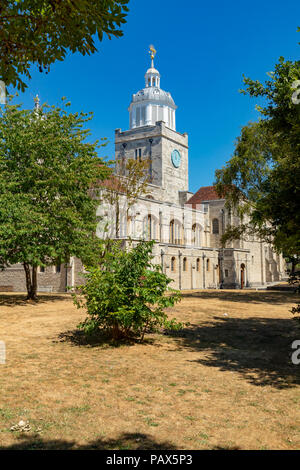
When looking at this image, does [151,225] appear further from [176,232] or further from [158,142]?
[158,142]

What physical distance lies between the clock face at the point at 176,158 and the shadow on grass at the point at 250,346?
48.3 metres

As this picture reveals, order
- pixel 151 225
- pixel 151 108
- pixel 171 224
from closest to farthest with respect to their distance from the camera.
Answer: pixel 151 225 < pixel 171 224 < pixel 151 108

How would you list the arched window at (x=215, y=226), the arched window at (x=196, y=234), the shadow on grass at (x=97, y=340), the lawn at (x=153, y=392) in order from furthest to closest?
the arched window at (x=215, y=226), the arched window at (x=196, y=234), the shadow on grass at (x=97, y=340), the lawn at (x=153, y=392)

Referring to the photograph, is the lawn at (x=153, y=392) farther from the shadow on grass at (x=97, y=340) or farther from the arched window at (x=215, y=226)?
the arched window at (x=215, y=226)

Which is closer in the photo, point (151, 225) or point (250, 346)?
point (250, 346)

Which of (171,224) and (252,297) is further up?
(171,224)

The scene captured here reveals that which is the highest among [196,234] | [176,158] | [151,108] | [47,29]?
[151,108]

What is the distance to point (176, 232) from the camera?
45.9 meters

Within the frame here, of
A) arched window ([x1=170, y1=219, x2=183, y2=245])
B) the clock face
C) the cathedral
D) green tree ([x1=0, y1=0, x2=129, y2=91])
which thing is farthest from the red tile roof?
green tree ([x1=0, y1=0, x2=129, y2=91])

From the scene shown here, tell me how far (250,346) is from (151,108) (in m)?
60.6

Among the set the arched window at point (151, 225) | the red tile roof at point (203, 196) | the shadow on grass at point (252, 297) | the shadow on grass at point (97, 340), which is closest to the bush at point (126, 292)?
the shadow on grass at point (97, 340)

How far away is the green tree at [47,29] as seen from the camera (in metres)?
4.22

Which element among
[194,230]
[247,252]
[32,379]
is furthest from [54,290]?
[32,379]

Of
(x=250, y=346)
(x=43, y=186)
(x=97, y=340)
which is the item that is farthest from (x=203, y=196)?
(x=97, y=340)
